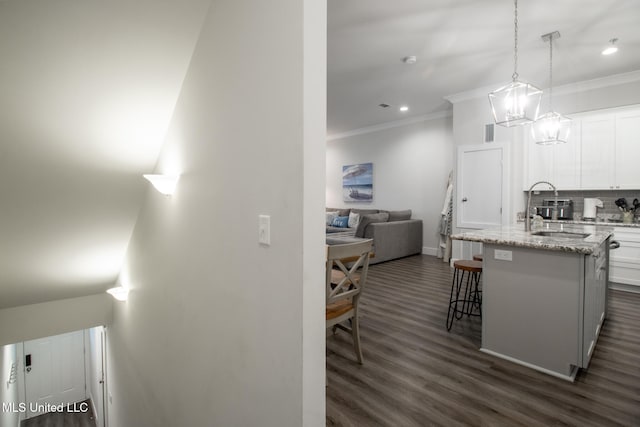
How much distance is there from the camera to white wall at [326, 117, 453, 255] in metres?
6.71

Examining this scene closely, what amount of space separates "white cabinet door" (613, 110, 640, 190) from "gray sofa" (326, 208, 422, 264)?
10.8 feet

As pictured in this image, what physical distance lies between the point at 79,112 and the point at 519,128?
5530 millimetres

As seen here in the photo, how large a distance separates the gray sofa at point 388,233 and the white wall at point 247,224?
12.9ft

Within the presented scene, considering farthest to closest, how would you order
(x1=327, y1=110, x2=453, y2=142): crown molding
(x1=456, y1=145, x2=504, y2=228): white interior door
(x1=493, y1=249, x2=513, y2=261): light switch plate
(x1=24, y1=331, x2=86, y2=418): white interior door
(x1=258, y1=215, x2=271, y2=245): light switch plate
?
(x1=327, y1=110, x2=453, y2=142): crown molding
(x1=24, y1=331, x2=86, y2=418): white interior door
(x1=456, y1=145, x2=504, y2=228): white interior door
(x1=493, y1=249, x2=513, y2=261): light switch plate
(x1=258, y1=215, x2=271, y2=245): light switch plate

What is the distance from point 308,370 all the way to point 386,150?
279 inches

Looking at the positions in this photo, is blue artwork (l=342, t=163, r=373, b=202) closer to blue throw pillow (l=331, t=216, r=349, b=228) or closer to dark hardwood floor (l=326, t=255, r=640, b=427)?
blue throw pillow (l=331, t=216, r=349, b=228)

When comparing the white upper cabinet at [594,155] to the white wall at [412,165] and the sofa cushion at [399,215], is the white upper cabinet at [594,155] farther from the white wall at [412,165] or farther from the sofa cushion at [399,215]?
the sofa cushion at [399,215]

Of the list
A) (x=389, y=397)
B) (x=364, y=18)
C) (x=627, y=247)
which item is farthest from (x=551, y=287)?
(x=627, y=247)

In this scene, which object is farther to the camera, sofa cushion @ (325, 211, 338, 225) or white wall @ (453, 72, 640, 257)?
sofa cushion @ (325, 211, 338, 225)

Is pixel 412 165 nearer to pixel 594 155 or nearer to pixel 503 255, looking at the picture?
pixel 594 155

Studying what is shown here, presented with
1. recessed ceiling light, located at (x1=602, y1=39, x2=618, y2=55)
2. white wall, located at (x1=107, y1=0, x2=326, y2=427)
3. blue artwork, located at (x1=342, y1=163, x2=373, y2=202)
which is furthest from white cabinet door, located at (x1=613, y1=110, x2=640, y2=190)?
white wall, located at (x1=107, y1=0, x2=326, y2=427)

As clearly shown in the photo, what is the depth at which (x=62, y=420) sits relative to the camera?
21.5ft

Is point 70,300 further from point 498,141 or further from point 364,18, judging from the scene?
point 498,141

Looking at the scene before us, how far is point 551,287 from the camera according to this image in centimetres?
232
